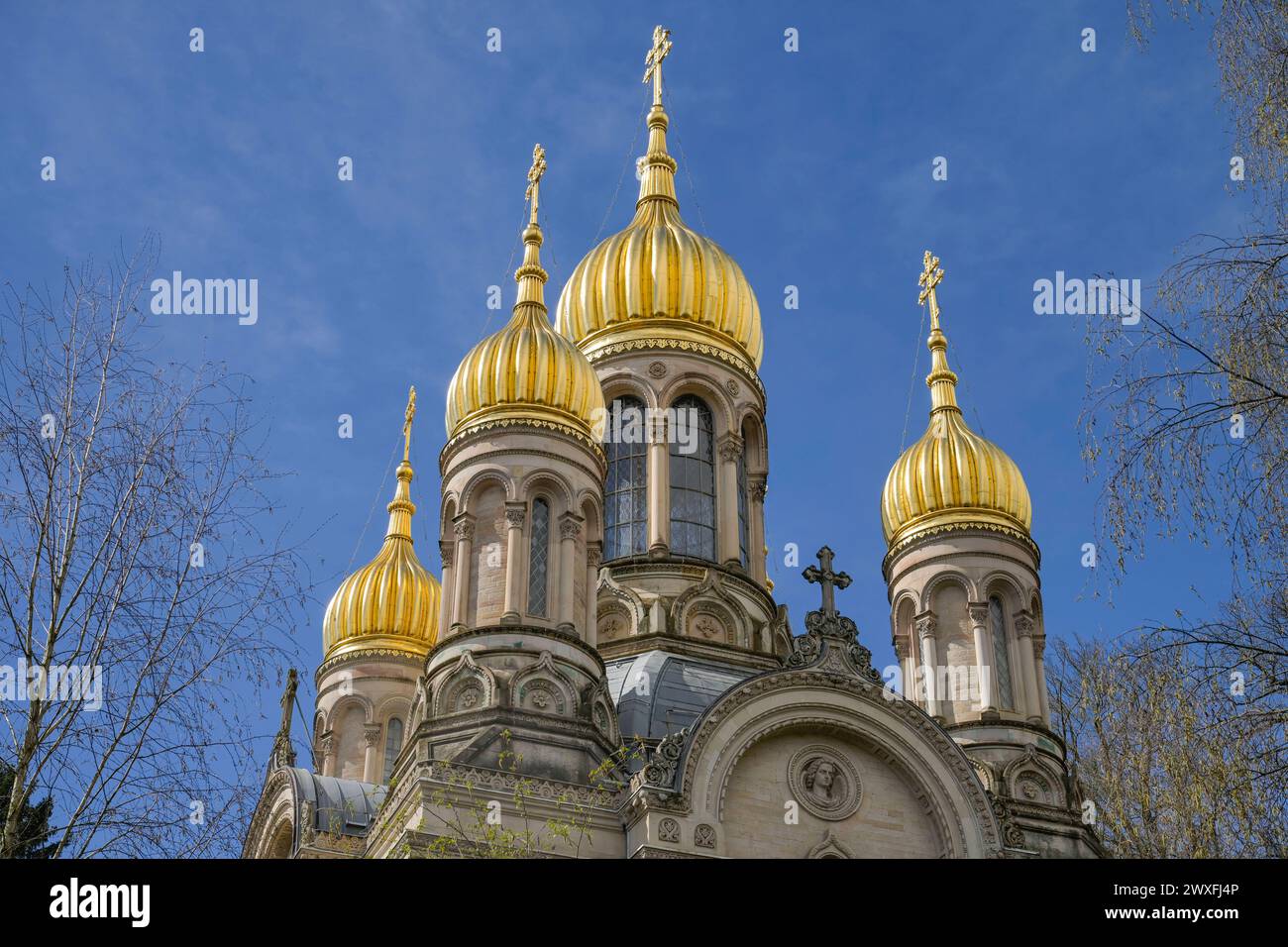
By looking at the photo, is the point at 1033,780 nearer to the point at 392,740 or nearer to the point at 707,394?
the point at 707,394

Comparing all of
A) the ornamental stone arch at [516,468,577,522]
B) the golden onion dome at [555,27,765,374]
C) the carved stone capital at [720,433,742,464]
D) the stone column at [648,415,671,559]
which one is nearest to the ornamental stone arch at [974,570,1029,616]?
the carved stone capital at [720,433,742,464]

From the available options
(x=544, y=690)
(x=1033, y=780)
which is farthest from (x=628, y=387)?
(x=1033, y=780)

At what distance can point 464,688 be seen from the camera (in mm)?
22172

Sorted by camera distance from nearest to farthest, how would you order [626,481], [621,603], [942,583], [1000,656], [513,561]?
[513,561] < [1000,656] < [621,603] < [942,583] < [626,481]

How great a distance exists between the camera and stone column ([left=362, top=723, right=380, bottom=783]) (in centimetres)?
3136

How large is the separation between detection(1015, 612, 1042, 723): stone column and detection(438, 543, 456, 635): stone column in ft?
30.5

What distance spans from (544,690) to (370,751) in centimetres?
1056

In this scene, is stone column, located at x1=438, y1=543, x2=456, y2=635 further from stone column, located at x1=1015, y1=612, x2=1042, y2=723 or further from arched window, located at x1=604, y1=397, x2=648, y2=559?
stone column, located at x1=1015, y1=612, x2=1042, y2=723

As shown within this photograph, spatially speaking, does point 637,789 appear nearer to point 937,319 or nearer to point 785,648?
point 785,648

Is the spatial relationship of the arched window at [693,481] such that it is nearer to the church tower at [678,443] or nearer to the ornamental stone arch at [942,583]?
the church tower at [678,443]

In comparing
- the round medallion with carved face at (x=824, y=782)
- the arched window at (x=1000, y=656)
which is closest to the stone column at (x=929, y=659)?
the arched window at (x=1000, y=656)

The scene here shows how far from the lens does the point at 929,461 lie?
28453 mm

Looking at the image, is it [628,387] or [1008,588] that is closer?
[1008,588]
